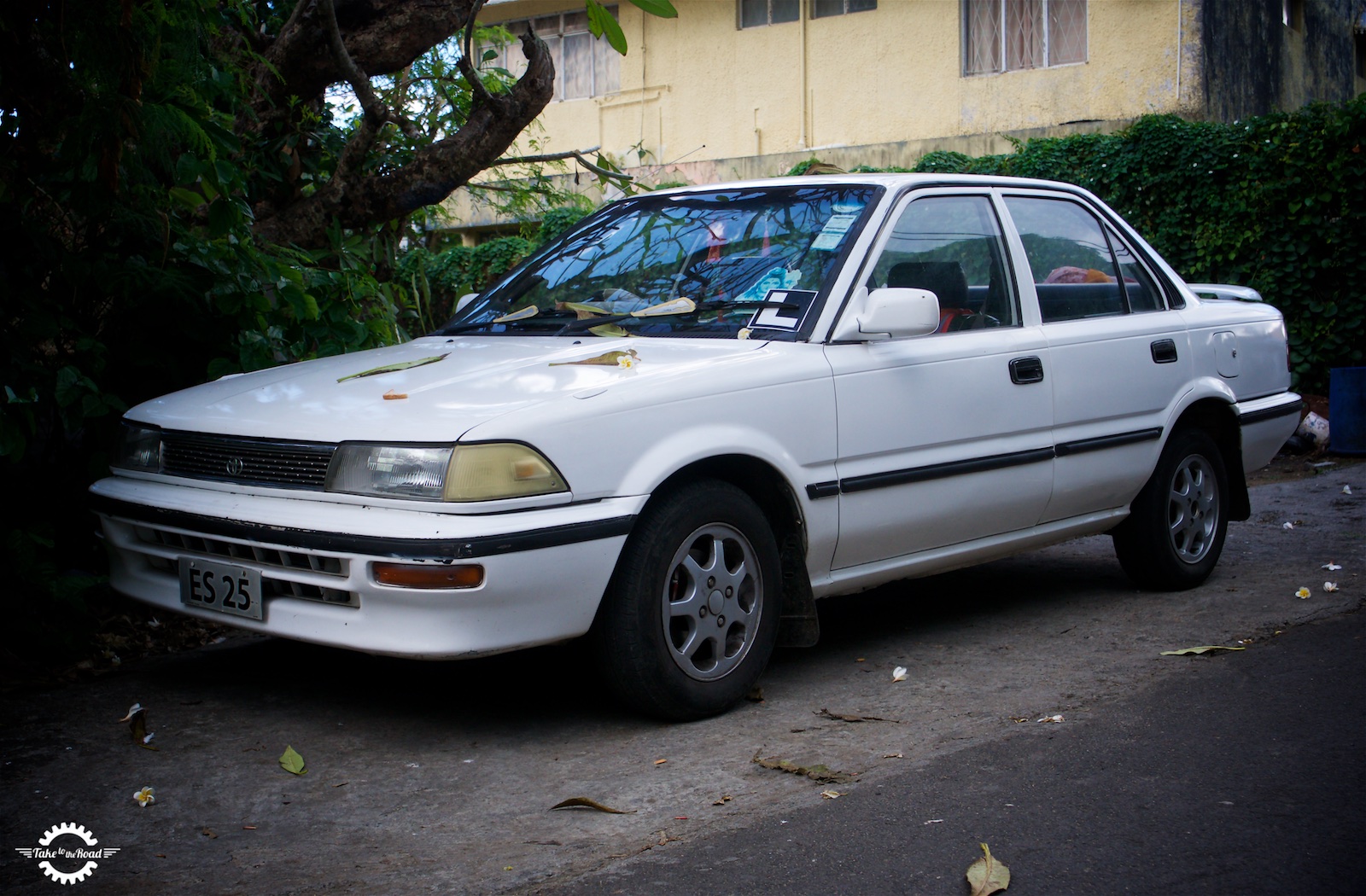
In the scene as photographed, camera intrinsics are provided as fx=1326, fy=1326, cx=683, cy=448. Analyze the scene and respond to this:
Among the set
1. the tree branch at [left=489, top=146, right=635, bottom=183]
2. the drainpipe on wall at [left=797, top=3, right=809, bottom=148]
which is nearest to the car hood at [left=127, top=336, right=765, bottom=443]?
the tree branch at [left=489, top=146, right=635, bottom=183]

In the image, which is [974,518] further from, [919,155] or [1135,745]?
[919,155]

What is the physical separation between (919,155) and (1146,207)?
3705 millimetres

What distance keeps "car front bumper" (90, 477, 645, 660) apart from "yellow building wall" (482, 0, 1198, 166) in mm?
10841

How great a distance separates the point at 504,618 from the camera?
3455 mm

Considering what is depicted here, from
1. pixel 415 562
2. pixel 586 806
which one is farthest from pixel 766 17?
pixel 586 806

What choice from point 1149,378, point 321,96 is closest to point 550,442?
point 1149,378

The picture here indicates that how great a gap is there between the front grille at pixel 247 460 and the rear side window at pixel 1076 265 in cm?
280

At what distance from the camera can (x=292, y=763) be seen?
140 inches

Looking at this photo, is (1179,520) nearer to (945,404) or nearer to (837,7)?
(945,404)

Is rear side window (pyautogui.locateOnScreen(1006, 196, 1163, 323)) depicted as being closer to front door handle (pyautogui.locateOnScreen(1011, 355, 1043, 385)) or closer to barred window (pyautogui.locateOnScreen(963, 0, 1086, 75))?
front door handle (pyautogui.locateOnScreen(1011, 355, 1043, 385))

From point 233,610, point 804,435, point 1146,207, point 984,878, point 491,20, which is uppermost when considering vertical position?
point 491,20

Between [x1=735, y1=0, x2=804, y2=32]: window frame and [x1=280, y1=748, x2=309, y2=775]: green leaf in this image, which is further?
[x1=735, y1=0, x2=804, y2=32]: window frame

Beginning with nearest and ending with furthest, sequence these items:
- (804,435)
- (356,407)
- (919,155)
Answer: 1. (356,407)
2. (804,435)
3. (919,155)

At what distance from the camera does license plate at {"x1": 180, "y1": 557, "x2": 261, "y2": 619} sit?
367 cm
